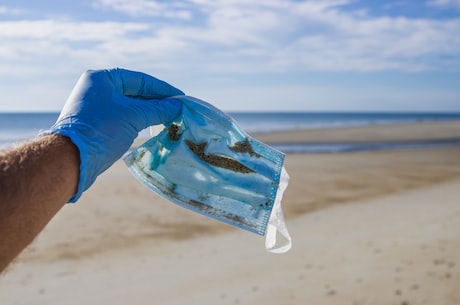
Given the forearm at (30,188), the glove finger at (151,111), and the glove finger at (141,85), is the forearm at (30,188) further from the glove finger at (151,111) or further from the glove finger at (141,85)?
the glove finger at (141,85)

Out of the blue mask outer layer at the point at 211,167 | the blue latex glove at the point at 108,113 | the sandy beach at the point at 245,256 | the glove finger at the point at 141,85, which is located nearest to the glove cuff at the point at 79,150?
the blue latex glove at the point at 108,113

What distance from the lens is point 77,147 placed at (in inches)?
61.5

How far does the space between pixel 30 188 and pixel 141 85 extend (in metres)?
0.99

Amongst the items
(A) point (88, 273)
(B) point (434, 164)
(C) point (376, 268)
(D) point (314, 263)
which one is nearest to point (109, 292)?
(A) point (88, 273)

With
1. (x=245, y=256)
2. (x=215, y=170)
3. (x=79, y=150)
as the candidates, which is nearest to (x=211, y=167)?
(x=215, y=170)

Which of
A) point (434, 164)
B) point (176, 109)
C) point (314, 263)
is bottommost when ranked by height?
point (434, 164)

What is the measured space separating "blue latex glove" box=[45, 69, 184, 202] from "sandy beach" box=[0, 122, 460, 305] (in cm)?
164

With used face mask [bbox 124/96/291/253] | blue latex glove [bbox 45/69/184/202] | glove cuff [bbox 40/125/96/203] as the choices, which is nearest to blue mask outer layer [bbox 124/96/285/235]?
used face mask [bbox 124/96/291/253]

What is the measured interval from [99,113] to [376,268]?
494 cm

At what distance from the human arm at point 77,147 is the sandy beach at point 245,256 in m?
1.66

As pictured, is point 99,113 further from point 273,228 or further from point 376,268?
point 376,268

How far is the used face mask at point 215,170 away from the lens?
2254mm

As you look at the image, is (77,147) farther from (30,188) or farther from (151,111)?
(151,111)

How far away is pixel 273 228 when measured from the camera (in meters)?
2.29
